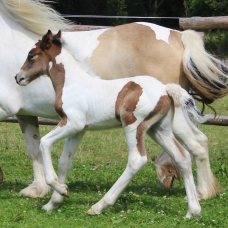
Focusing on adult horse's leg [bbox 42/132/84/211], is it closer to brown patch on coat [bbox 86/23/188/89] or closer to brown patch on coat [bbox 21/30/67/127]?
brown patch on coat [bbox 21/30/67/127]

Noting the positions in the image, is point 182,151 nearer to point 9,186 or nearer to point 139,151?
point 139,151

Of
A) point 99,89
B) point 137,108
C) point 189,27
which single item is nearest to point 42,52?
point 99,89

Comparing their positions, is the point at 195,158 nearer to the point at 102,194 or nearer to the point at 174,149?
the point at 174,149

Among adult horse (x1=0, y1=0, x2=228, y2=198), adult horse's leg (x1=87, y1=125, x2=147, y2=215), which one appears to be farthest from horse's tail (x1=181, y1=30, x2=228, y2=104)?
adult horse's leg (x1=87, y1=125, x2=147, y2=215)

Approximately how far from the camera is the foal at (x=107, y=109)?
4926mm

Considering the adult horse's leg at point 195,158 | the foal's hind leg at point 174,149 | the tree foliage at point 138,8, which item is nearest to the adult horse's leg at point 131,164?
the foal's hind leg at point 174,149

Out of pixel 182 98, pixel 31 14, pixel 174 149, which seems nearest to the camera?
pixel 182 98

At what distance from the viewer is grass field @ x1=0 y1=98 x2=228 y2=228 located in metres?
4.91

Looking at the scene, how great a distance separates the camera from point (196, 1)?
30094 millimetres

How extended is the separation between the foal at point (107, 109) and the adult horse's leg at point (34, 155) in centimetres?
84

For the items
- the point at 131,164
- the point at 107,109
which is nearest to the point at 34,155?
the point at 107,109

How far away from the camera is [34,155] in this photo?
6.29 m

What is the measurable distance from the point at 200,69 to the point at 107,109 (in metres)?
1.26

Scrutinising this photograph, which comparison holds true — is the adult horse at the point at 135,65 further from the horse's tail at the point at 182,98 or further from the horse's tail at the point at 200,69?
the horse's tail at the point at 182,98
